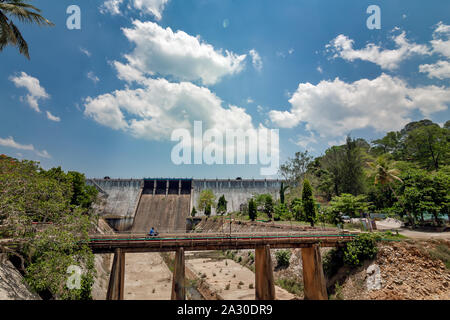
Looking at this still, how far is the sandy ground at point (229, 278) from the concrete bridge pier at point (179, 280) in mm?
7161

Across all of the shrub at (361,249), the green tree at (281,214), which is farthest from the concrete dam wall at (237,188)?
the shrub at (361,249)

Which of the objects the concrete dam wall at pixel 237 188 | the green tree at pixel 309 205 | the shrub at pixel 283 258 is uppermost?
the concrete dam wall at pixel 237 188

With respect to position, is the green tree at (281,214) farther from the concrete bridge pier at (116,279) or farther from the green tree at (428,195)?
A: the concrete bridge pier at (116,279)

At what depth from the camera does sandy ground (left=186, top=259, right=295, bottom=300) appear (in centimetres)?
2228

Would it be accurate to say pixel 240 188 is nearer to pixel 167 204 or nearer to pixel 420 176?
pixel 167 204

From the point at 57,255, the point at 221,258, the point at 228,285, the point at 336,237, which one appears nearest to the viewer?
the point at 57,255

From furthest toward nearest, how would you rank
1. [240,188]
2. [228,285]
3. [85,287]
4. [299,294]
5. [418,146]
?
[240,188], [418,146], [228,285], [299,294], [85,287]

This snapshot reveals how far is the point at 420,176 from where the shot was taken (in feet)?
89.4

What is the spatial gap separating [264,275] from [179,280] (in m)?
7.03

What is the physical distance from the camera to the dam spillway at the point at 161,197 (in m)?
68.6

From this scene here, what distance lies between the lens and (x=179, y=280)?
54.2ft

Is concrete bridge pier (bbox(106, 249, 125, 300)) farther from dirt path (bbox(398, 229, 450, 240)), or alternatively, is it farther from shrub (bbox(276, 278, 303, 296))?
dirt path (bbox(398, 229, 450, 240))

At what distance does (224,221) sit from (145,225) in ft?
91.2

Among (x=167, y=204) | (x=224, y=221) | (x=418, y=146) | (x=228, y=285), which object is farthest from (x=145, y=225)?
(x=418, y=146)
